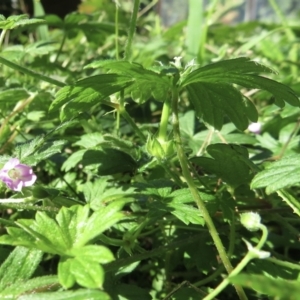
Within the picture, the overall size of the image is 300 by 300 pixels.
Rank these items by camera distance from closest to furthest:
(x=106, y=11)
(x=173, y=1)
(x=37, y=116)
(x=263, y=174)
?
(x=263, y=174) → (x=37, y=116) → (x=106, y=11) → (x=173, y=1)

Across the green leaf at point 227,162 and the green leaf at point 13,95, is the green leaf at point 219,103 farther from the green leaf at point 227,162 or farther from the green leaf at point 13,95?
the green leaf at point 13,95

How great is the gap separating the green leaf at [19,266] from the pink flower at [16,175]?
96 millimetres

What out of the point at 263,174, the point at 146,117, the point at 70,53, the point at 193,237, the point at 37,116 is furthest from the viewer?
the point at 70,53

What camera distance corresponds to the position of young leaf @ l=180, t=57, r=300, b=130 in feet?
2.47

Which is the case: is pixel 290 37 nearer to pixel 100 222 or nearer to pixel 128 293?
pixel 128 293

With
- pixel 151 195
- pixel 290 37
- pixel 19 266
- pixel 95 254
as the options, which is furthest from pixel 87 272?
pixel 290 37

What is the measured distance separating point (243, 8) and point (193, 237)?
20.1 ft

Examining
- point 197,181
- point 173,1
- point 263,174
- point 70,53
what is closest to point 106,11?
point 70,53

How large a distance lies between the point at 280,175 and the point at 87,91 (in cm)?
32

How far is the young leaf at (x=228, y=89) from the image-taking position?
753 mm

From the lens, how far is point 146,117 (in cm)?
148

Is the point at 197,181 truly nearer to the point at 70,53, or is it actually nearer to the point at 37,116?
the point at 37,116

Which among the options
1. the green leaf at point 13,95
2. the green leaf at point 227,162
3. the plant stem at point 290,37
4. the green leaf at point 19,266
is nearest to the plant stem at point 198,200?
the green leaf at point 227,162

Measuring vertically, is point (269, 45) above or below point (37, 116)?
below
